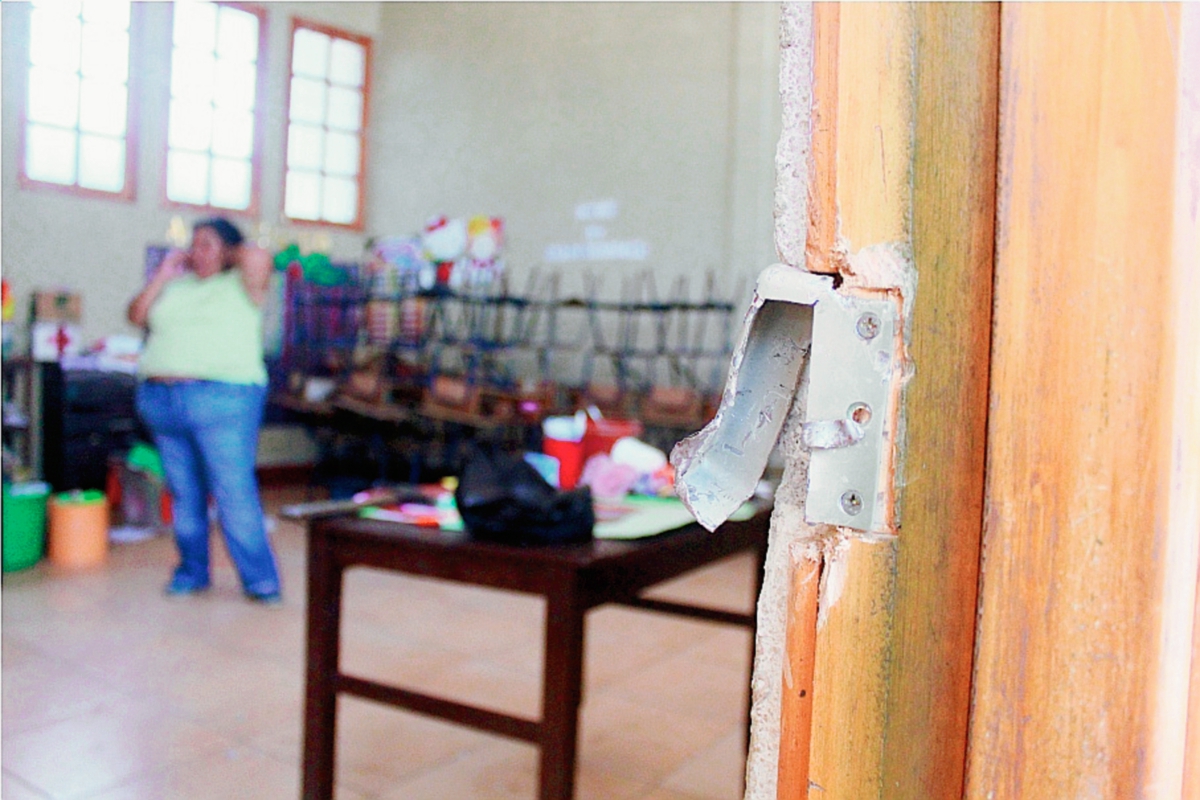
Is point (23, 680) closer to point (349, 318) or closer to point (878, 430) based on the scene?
point (878, 430)

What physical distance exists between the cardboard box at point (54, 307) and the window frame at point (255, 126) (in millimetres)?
2472

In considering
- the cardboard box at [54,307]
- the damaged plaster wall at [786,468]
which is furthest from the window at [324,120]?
the cardboard box at [54,307]

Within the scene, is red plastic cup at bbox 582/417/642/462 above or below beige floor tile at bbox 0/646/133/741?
above

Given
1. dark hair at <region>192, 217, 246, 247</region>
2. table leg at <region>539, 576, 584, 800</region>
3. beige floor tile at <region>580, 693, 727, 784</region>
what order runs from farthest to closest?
dark hair at <region>192, 217, 246, 247</region>
beige floor tile at <region>580, 693, 727, 784</region>
table leg at <region>539, 576, 584, 800</region>

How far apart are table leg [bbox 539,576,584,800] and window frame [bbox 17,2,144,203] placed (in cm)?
114

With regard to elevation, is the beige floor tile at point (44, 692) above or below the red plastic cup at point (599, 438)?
below

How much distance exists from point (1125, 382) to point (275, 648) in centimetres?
316

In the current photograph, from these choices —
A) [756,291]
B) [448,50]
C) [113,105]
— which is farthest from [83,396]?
[756,291]

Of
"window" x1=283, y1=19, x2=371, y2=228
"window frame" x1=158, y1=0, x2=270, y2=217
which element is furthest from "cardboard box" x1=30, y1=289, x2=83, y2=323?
"window" x1=283, y1=19, x2=371, y2=228

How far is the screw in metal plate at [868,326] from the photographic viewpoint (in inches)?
19.1

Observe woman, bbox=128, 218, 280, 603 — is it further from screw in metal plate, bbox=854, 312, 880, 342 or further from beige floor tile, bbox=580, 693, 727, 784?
screw in metal plate, bbox=854, 312, 880, 342

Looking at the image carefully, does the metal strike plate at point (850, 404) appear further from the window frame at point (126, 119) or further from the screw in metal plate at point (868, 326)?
the window frame at point (126, 119)

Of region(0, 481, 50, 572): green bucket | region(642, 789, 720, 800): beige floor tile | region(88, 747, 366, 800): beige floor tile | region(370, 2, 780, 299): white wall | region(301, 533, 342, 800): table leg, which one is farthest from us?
region(0, 481, 50, 572): green bucket

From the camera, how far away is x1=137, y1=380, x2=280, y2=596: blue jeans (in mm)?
3596
